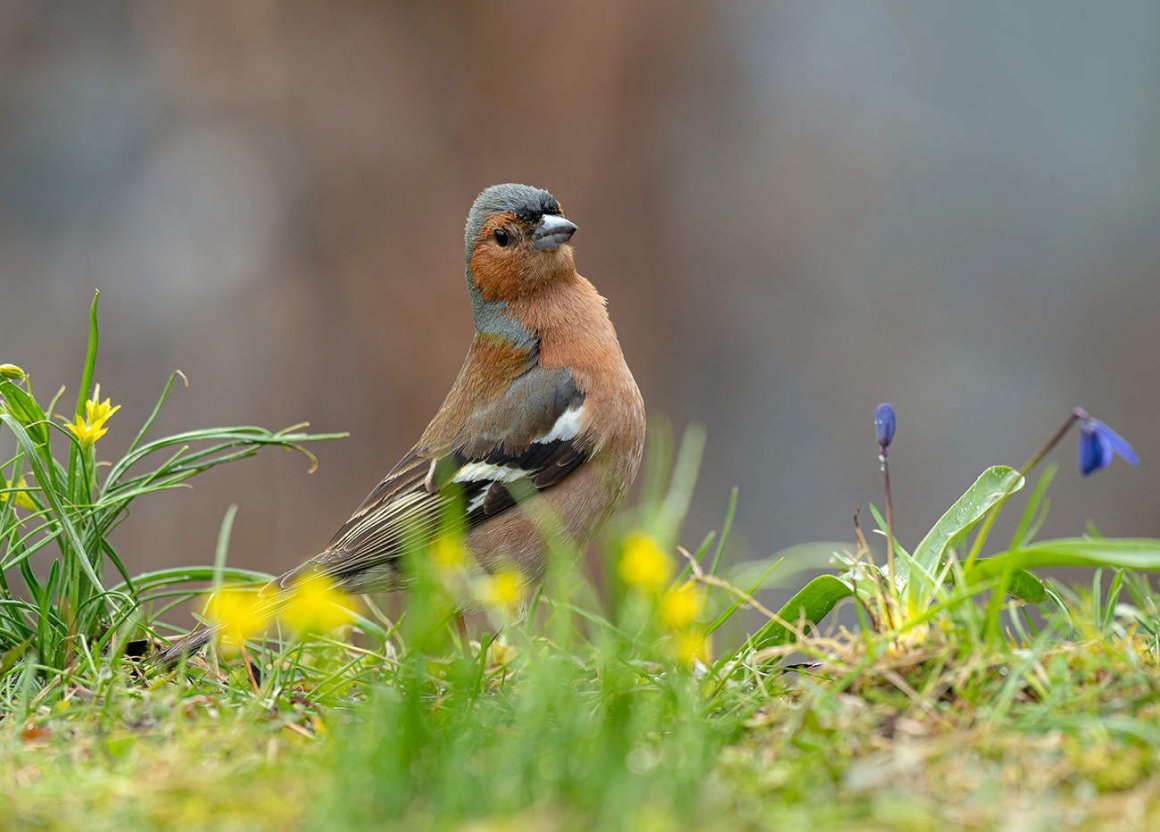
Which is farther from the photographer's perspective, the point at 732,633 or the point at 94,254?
the point at 94,254

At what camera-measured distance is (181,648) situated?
3.59 meters

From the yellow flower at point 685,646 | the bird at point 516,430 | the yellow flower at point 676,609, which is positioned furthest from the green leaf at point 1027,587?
the bird at point 516,430

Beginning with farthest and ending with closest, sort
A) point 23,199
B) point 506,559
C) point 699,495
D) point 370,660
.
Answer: point 699,495
point 23,199
point 506,559
point 370,660

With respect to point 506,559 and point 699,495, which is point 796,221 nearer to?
point 699,495

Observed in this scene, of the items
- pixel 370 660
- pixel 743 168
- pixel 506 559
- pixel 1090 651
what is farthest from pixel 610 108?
pixel 1090 651

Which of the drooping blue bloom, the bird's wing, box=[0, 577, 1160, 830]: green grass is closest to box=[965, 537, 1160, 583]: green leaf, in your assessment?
box=[0, 577, 1160, 830]: green grass

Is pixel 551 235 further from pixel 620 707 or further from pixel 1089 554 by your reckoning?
pixel 620 707

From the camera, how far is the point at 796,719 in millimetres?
2582

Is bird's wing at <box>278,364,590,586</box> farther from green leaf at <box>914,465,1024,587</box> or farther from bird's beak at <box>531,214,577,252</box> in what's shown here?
green leaf at <box>914,465,1024,587</box>

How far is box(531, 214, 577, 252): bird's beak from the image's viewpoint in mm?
5148

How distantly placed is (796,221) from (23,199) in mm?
5205

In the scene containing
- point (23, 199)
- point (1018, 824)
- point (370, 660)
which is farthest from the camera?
point (23, 199)

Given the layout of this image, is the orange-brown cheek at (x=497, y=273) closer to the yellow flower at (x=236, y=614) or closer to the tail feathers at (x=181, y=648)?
the yellow flower at (x=236, y=614)

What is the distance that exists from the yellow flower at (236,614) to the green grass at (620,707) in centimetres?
12
